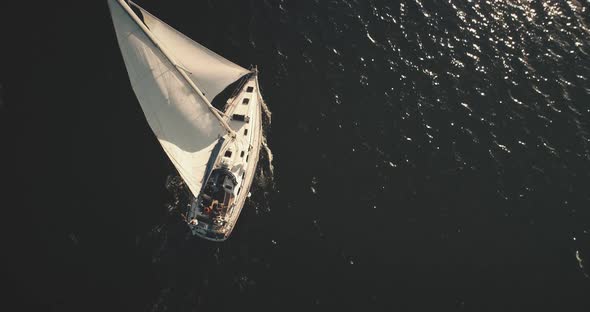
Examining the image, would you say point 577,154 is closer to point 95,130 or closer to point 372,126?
point 372,126

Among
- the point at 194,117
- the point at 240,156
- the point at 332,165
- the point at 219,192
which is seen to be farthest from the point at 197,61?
the point at 332,165

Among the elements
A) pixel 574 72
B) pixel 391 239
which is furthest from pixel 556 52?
pixel 391 239

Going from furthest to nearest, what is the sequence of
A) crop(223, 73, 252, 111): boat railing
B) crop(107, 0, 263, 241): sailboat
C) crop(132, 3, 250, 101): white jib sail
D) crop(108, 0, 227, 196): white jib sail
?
crop(223, 73, 252, 111): boat railing < crop(132, 3, 250, 101): white jib sail < crop(107, 0, 263, 241): sailboat < crop(108, 0, 227, 196): white jib sail

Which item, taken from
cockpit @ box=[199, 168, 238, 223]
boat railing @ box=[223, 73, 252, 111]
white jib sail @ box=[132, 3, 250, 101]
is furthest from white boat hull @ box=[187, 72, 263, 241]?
white jib sail @ box=[132, 3, 250, 101]

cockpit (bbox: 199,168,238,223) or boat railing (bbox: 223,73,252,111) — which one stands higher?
boat railing (bbox: 223,73,252,111)

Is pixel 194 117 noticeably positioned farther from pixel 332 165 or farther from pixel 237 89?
pixel 332 165

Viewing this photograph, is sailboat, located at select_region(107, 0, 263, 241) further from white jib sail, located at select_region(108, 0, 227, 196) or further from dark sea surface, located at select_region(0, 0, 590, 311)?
dark sea surface, located at select_region(0, 0, 590, 311)

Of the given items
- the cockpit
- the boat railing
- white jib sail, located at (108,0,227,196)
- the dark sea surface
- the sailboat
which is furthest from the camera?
the boat railing
